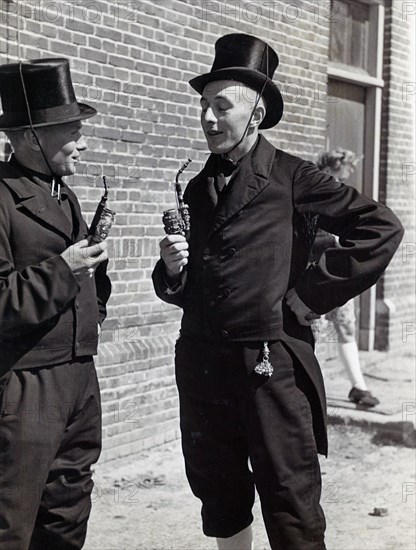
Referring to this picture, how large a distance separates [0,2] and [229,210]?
2.02 metres

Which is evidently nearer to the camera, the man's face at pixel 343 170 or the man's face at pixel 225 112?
the man's face at pixel 225 112

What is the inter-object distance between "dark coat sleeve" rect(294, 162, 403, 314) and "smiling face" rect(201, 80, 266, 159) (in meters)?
0.28

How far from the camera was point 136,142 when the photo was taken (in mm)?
5473

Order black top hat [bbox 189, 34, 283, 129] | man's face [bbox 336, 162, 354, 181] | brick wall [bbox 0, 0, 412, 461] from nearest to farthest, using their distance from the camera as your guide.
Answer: black top hat [bbox 189, 34, 283, 129], brick wall [bbox 0, 0, 412, 461], man's face [bbox 336, 162, 354, 181]

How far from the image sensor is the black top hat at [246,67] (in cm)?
325

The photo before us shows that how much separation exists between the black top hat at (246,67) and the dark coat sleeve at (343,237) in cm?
31

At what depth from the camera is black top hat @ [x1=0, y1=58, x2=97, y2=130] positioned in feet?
10.4

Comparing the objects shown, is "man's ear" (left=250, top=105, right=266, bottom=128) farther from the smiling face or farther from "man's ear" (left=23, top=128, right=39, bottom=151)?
"man's ear" (left=23, top=128, right=39, bottom=151)

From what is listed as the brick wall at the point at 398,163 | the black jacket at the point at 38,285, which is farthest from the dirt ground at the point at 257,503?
the brick wall at the point at 398,163

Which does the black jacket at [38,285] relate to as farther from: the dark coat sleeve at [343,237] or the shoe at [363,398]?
the shoe at [363,398]

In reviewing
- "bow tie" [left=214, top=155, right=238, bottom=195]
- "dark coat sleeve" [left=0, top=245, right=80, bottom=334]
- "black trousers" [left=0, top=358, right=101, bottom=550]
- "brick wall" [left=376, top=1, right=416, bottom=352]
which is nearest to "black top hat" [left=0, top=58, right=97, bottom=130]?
"dark coat sleeve" [left=0, top=245, right=80, bottom=334]

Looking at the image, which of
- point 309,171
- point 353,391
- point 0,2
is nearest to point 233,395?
point 309,171

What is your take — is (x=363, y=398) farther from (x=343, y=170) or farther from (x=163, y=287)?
(x=163, y=287)

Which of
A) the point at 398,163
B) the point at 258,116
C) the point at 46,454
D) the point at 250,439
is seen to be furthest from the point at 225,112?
the point at 398,163
